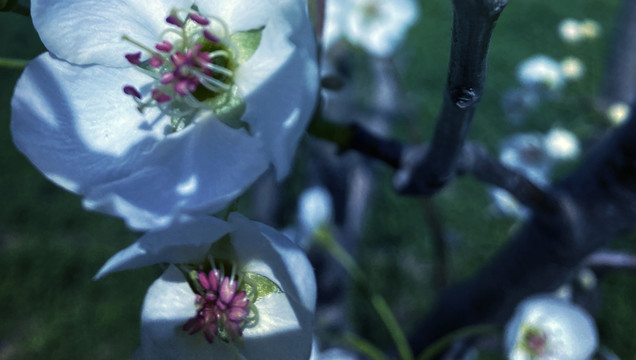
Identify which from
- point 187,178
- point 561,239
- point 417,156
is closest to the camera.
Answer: point 187,178

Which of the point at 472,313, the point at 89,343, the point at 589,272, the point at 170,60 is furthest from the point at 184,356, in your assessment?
the point at 89,343

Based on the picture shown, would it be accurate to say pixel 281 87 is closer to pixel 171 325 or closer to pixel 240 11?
pixel 240 11

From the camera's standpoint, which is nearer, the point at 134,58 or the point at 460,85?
the point at 460,85

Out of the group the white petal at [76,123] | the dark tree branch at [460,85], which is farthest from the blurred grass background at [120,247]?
the white petal at [76,123]

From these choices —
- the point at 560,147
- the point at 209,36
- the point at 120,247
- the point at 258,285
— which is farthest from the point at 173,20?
the point at 120,247

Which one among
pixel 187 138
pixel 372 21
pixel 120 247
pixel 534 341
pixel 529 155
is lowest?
pixel 120 247

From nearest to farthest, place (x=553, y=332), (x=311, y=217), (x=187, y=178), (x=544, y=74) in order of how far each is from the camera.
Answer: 1. (x=187, y=178)
2. (x=553, y=332)
3. (x=311, y=217)
4. (x=544, y=74)
